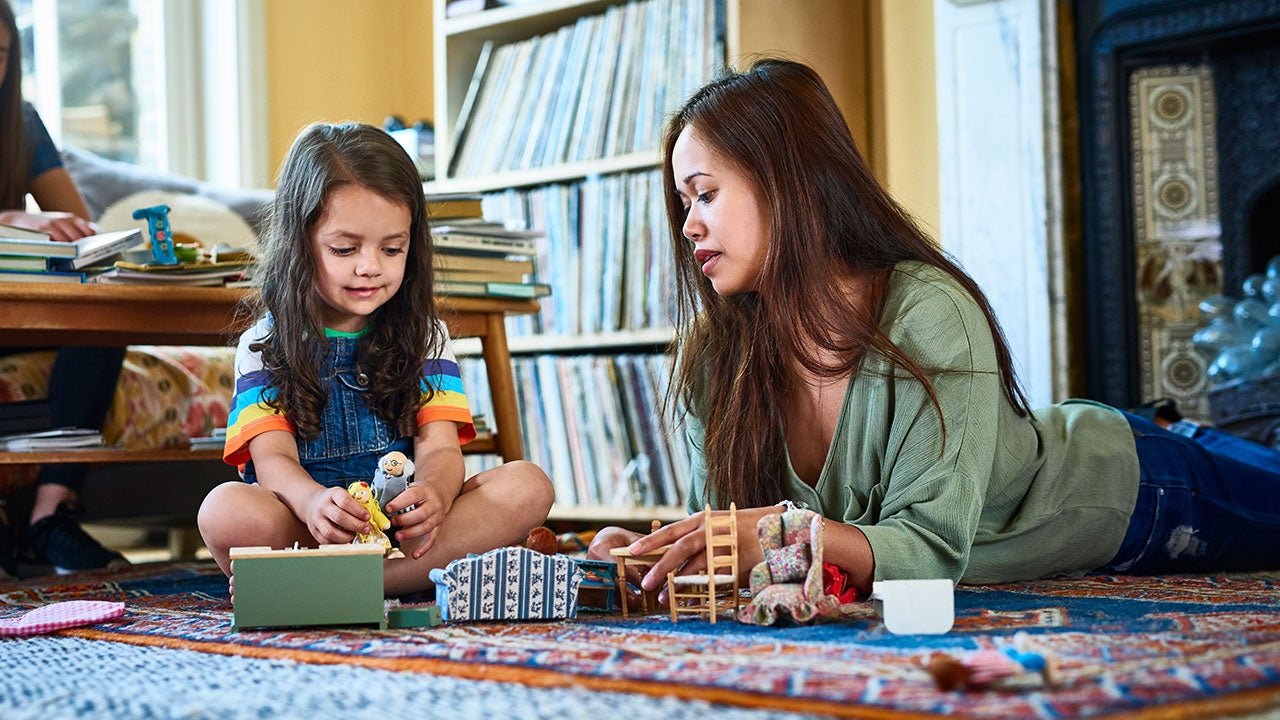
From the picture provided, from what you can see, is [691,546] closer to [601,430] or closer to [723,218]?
[723,218]

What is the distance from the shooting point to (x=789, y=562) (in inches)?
41.6

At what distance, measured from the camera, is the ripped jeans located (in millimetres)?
1453

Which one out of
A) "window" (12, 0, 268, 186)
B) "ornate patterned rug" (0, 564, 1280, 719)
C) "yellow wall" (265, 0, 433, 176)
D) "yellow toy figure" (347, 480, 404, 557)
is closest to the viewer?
"ornate patterned rug" (0, 564, 1280, 719)

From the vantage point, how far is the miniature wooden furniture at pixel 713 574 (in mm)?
1067

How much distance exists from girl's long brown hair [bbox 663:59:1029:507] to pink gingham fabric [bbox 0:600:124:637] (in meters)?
0.61

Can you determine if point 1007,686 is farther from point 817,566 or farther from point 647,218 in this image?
point 647,218

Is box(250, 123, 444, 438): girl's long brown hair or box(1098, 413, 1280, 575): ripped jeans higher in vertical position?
box(250, 123, 444, 438): girl's long brown hair

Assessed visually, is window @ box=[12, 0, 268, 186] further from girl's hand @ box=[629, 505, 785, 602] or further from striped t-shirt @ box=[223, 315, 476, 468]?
girl's hand @ box=[629, 505, 785, 602]

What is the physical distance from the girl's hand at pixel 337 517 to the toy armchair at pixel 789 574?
0.36m

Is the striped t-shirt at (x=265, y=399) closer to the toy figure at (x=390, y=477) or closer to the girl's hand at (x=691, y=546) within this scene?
the toy figure at (x=390, y=477)

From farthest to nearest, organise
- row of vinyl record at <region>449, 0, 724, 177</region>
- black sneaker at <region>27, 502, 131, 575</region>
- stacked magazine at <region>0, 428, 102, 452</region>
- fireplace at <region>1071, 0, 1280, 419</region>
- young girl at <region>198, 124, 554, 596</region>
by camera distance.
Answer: row of vinyl record at <region>449, 0, 724, 177</region> < fireplace at <region>1071, 0, 1280, 419</region> < black sneaker at <region>27, 502, 131, 575</region> < stacked magazine at <region>0, 428, 102, 452</region> < young girl at <region>198, 124, 554, 596</region>

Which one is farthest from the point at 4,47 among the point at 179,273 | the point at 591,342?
the point at 591,342

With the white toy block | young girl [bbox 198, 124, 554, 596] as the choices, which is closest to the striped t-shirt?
young girl [bbox 198, 124, 554, 596]

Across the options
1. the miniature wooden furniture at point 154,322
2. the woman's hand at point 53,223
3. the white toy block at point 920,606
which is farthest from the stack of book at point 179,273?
the white toy block at point 920,606
